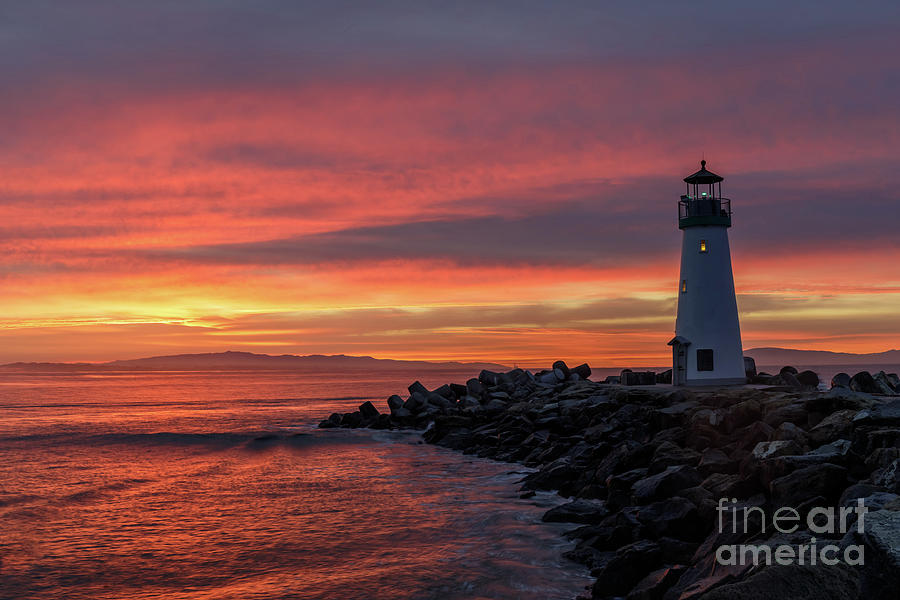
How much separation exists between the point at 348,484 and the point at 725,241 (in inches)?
779

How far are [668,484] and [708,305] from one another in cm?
1850

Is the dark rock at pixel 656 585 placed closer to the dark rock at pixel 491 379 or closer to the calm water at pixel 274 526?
the calm water at pixel 274 526

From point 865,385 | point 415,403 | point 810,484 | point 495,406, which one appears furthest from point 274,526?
point 865,385

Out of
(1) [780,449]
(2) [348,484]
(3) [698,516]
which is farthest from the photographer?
(2) [348,484]

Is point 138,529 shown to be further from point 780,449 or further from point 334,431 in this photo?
point 334,431

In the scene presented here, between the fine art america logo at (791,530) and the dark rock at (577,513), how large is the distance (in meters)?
4.18

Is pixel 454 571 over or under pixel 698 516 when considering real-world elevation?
under

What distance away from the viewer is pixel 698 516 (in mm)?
11859

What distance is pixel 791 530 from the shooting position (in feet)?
30.8

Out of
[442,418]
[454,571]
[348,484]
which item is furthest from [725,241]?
[454,571]

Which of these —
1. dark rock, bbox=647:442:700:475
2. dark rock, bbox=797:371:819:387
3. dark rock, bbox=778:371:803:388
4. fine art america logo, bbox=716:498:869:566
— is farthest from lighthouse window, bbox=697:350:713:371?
fine art america logo, bbox=716:498:869:566

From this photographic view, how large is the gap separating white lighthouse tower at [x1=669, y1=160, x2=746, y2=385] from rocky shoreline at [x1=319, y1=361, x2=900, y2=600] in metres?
4.32

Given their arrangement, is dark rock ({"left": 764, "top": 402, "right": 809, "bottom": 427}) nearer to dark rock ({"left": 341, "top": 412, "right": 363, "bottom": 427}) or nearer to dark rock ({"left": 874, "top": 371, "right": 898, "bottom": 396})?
dark rock ({"left": 874, "top": 371, "right": 898, "bottom": 396})

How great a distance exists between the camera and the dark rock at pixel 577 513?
15.3 metres
